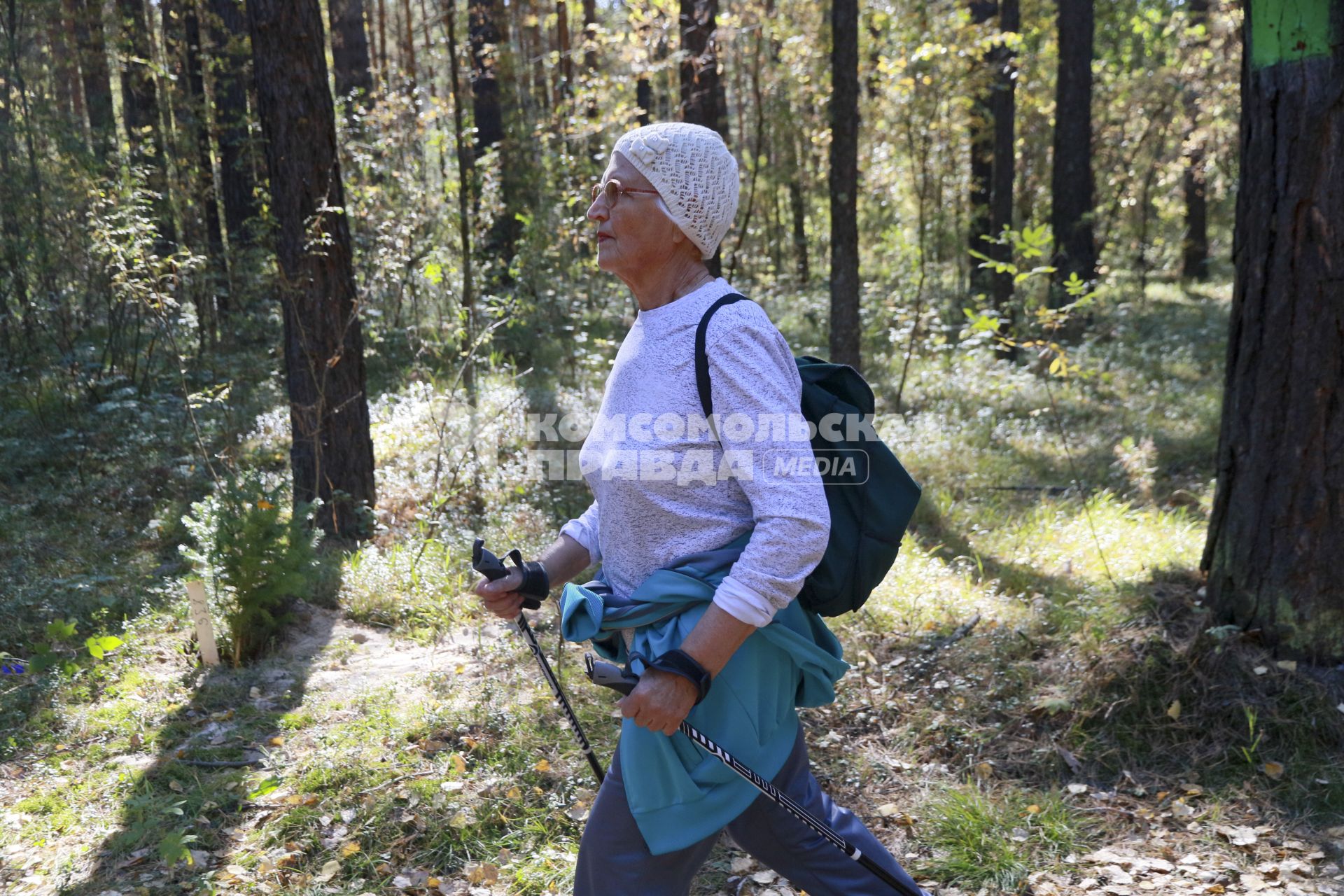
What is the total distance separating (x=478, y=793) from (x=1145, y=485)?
18.0 feet

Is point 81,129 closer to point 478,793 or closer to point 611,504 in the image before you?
point 478,793

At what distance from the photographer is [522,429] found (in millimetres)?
8758

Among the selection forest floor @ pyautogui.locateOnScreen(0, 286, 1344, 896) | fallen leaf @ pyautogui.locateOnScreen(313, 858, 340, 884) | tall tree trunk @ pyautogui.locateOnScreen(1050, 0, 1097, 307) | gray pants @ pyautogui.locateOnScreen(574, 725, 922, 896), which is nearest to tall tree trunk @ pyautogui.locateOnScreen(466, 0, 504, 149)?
forest floor @ pyautogui.locateOnScreen(0, 286, 1344, 896)

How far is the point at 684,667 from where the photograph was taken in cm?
190

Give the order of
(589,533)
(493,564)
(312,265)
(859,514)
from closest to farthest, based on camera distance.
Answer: (859,514) < (493,564) < (589,533) < (312,265)

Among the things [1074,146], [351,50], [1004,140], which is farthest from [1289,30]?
[351,50]

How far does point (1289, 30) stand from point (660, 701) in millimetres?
3745

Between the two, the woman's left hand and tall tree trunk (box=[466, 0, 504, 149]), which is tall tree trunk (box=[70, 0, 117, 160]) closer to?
tall tree trunk (box=[466, 0, 504, 149])

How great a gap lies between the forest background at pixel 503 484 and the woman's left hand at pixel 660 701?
1.81 meters

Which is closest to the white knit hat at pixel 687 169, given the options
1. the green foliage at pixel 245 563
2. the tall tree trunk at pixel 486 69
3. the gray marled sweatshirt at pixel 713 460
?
the gray marled sweatshirt at pixel 713 460

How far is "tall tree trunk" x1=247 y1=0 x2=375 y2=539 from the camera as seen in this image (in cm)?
641

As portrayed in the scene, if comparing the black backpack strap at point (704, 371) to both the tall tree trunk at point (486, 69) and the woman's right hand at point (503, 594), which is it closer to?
the woman's right hand at point (503, 594)

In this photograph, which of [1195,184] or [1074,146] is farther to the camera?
[1195,184]

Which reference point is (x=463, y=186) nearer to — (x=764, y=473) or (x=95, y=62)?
(x=95, y=62)
